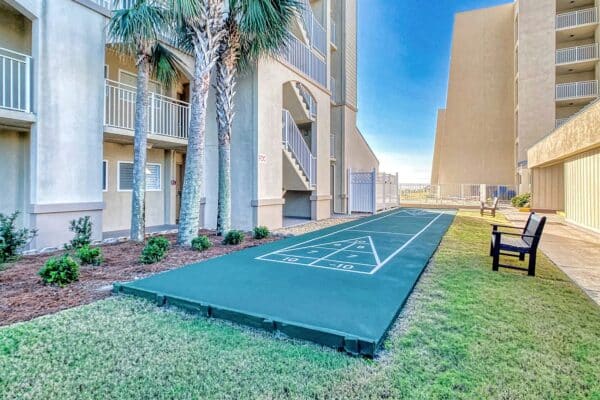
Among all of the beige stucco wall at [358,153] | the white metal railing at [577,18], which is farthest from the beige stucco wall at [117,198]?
the white metal railing at [577,18]

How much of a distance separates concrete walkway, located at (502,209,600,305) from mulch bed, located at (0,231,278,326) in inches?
287

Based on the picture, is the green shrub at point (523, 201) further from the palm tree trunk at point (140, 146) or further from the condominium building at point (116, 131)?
the palm tree trunk at point (140, 146)

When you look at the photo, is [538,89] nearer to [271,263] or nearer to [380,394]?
[271,263]

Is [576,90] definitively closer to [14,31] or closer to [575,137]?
[575,137]

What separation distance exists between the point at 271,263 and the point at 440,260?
3.85 metres

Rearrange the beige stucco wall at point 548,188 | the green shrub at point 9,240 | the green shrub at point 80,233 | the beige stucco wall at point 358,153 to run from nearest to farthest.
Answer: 1. the green shrub at point 9,240
2. the green shrub at point 80,233
3. the beige stucco wall at point 548,188
4. the beige stucco wall at point 358,153

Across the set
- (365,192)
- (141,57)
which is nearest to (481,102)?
(365,192)

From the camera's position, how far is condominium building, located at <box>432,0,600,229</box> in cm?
2288

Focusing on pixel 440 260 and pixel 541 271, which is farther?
pixel 440 260

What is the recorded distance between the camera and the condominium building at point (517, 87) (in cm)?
2288

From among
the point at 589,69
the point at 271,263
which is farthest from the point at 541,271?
the point at 589,69

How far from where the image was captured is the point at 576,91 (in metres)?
23.4

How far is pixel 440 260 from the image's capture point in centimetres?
730

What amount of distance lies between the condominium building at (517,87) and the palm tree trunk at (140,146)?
17.1m
